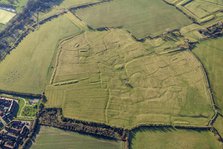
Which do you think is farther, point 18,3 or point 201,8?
point 18,3

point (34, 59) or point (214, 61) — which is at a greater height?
point (214, 61)

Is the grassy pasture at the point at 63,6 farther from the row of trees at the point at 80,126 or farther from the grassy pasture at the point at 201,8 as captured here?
the row of trees at the point at 80,126

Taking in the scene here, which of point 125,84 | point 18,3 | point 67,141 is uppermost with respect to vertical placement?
point 18,3

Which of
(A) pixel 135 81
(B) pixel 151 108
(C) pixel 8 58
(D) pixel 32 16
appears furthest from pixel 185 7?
(C) pixel 8 58

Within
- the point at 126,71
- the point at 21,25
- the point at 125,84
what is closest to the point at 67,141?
the point at 125,84

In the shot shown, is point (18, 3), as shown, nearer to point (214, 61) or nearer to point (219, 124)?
point (214, 61)

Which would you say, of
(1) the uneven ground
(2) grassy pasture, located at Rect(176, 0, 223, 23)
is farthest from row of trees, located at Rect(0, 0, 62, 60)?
(2) grassy pasture, located at Rect(176, 0, 223, 23)

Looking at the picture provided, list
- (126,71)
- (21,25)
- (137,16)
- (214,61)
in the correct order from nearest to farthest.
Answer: (126,71), (214,61), (21,25), (137,16)

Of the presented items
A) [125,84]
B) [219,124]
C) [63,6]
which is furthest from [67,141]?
[63,6]

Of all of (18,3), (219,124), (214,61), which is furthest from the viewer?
(18,3)
